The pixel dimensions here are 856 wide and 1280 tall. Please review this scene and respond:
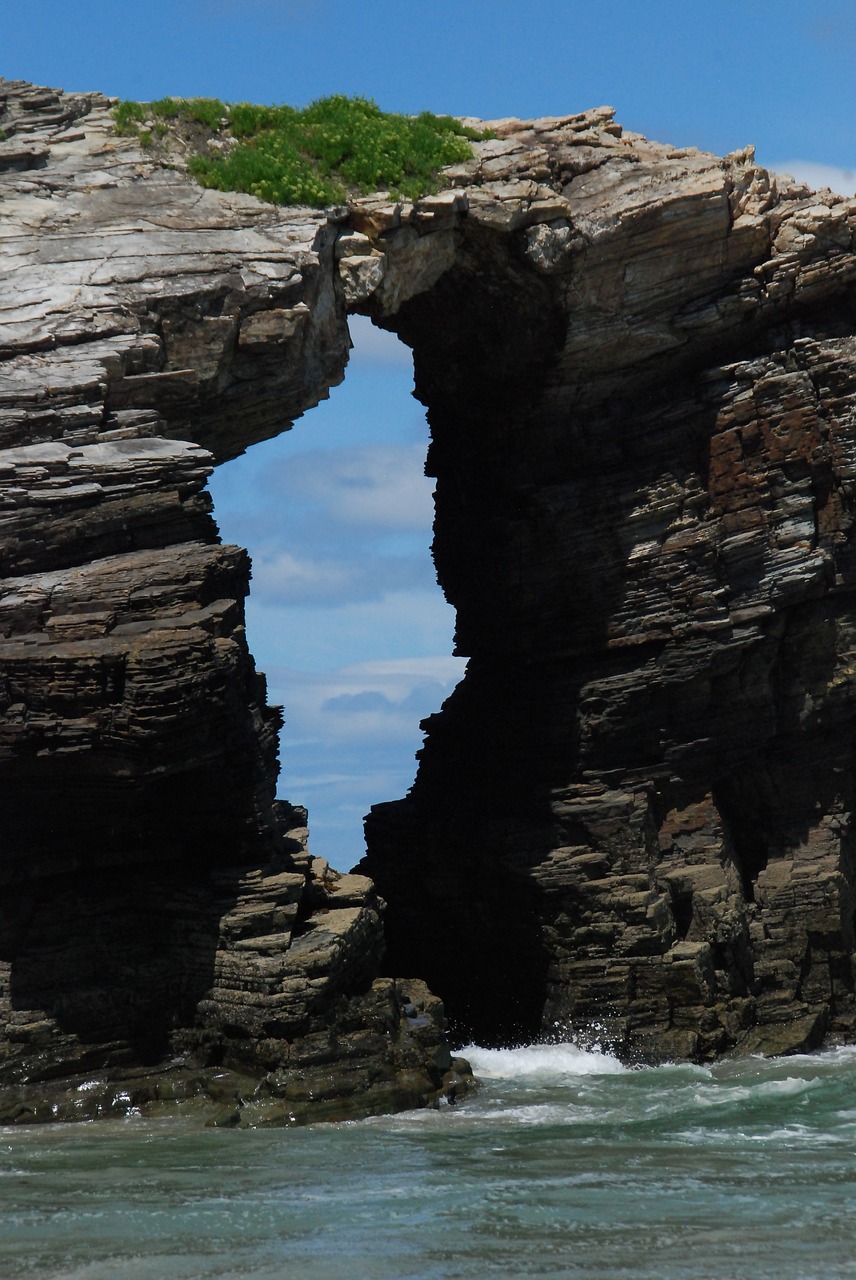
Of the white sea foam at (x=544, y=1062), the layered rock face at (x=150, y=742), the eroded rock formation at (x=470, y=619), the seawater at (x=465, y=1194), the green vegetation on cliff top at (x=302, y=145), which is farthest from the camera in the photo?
the white sea foam at (x=544, y=1062)

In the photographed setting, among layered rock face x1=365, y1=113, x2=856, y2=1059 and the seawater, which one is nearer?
the seawater

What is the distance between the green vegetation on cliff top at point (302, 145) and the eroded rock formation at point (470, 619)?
20.7 inches

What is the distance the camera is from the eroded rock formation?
26.0 metres

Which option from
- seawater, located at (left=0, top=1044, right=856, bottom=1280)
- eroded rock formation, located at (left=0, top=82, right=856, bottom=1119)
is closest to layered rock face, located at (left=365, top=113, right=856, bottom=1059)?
eroded rock formation, located at (left=0, top=82, right=856, bottom=1119)

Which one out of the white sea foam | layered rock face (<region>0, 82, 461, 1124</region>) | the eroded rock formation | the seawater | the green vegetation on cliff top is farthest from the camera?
the white sea foam

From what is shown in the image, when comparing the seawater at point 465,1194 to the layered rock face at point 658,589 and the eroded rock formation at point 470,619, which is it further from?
the layered rock face at point 658,589

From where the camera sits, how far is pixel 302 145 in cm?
3244

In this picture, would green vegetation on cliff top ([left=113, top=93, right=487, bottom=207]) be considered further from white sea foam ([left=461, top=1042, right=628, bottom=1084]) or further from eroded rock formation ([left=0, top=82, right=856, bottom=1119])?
white sea foam ([left=461, top=1042, right=628, bottom=1084])

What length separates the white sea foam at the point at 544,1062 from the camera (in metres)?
31.4

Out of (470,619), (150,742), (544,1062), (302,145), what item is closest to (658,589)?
(470,619)

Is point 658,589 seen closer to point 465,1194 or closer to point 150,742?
point 150,742

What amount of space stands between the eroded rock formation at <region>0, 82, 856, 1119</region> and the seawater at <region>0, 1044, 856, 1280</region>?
7.24 feet

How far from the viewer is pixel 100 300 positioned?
27.6 meters

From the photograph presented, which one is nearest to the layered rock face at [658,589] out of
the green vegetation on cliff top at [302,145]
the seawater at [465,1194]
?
the green vegetation on cliff top at [302,145]
